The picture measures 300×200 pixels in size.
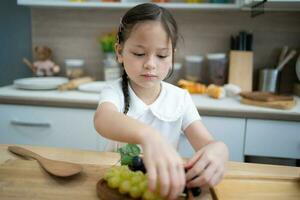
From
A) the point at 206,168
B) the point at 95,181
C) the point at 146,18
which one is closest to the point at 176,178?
the point at 206,168

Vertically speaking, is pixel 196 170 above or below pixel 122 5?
below

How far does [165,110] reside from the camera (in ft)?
3.26

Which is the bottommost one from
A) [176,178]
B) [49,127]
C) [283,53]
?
[49,127]

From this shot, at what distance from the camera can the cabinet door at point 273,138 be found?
1453mm

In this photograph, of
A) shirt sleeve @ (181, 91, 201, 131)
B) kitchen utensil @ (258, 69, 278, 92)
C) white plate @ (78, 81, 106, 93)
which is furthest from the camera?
kitchen utensil @ (258, 69, 278, 92)

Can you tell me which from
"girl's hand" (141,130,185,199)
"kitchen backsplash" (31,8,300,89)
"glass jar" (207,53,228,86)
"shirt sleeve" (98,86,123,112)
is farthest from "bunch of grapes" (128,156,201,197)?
"kitchen backsplash" (31,8,300,89)

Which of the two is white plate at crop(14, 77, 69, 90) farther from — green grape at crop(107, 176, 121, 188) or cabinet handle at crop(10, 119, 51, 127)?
green grape at crop(107, 176, 121, 188)

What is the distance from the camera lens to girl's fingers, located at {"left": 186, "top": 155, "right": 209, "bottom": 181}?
1.90 feet

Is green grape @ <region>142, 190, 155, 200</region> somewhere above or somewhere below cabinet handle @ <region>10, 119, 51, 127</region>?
above

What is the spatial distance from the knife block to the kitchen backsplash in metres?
0.19

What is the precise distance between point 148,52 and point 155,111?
0.86 ft

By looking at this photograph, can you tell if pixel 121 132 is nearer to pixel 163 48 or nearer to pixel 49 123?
pixel 163 48

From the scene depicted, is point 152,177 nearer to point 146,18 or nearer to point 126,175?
point 126,175

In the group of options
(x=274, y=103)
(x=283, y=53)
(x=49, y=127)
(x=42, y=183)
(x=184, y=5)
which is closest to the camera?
(x=42, y=183)
